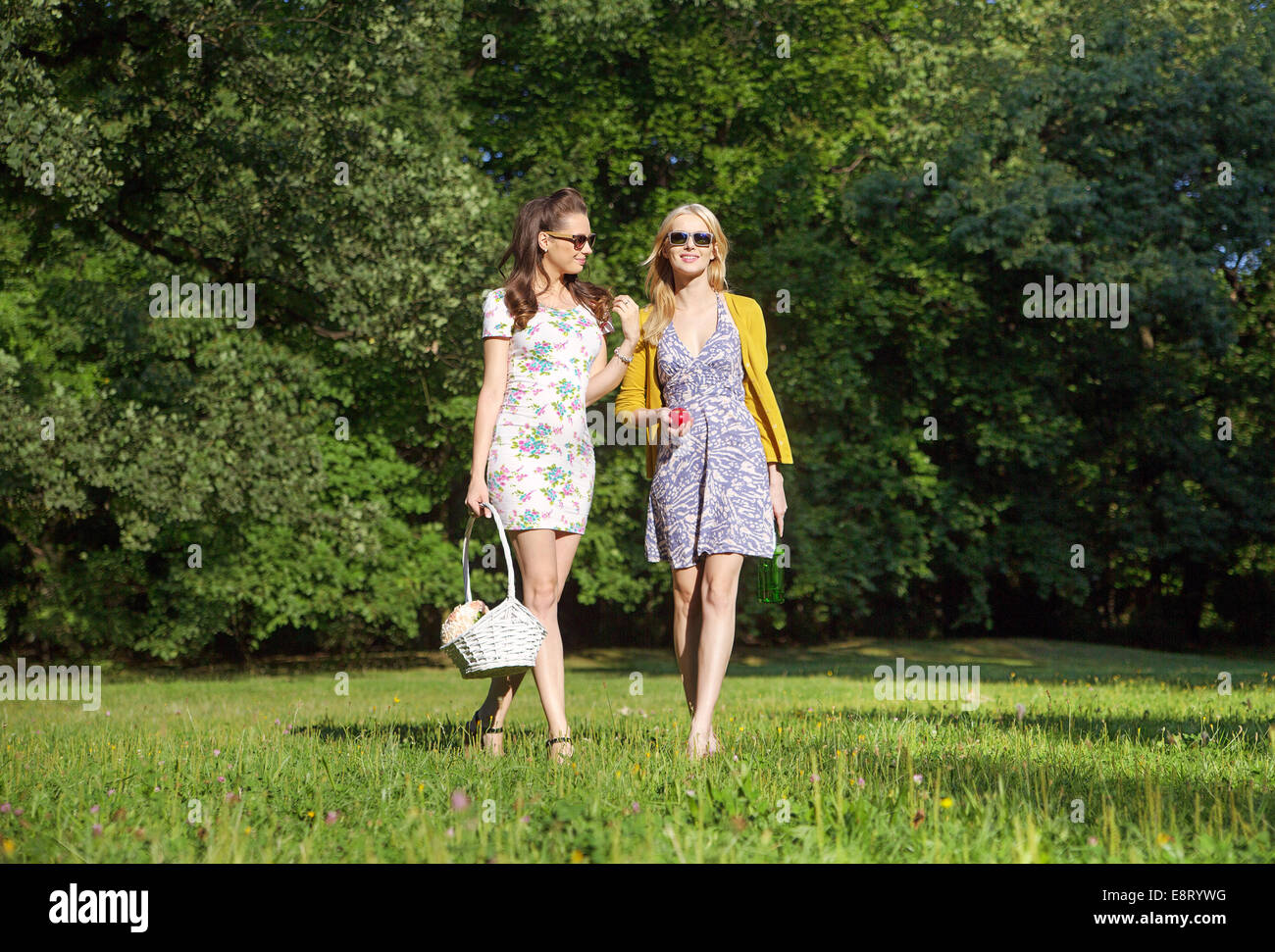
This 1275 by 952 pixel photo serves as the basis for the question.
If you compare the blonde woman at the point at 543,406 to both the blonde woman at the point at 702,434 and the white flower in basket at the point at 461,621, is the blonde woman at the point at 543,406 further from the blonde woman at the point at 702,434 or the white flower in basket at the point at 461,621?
the white flower in basket at the point at 461,621

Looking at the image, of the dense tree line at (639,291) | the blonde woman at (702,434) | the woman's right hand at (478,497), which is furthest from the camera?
the dense tree line at (639,291)

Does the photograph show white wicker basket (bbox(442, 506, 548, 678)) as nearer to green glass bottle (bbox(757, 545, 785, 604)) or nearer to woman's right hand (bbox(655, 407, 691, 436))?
woman's right hand (bbox(655, 407, 691, 436))

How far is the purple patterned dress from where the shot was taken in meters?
5.08

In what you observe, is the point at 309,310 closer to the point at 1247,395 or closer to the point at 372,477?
the point at 372,477

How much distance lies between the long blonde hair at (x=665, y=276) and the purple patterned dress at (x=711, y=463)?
6 cm

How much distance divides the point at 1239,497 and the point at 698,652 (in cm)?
1786

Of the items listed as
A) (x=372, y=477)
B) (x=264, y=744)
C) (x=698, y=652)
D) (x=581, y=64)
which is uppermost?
(x=581, y=64)

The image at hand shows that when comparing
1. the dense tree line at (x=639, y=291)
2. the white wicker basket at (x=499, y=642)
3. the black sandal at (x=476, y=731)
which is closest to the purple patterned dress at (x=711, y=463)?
the white wicker basket at (x=499, y=642)

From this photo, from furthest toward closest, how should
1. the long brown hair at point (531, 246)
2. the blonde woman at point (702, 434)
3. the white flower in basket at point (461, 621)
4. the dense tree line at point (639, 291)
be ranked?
1. the dense tree line at point (639, 291)
2. the long brown hair at point (531, 246)
3. the blonde woman at point (702, 434)
4. the white flower in basket at point (461, 621)

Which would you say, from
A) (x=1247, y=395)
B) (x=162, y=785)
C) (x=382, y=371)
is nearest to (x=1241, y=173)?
(x=1247, y=395)

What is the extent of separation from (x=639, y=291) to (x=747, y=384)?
13.2m

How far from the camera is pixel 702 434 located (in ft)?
16.9

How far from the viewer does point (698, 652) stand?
5176mm

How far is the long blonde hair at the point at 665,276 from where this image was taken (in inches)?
205
